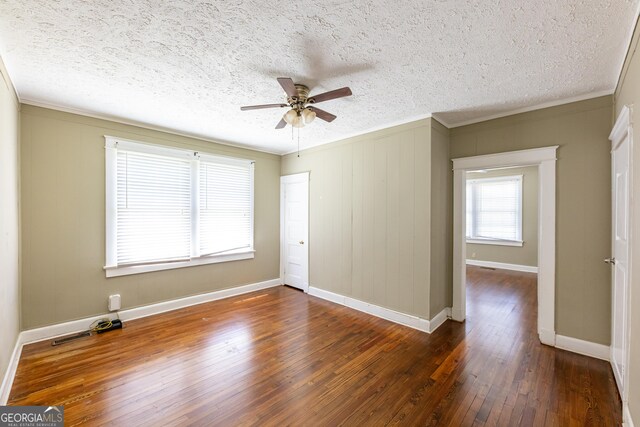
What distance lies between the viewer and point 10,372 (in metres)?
2.29

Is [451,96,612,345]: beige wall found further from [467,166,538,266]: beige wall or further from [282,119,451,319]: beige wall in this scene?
[467,166,538,266]: beige wall

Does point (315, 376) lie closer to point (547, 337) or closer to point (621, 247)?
point (547, 337)

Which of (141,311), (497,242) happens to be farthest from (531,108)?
(141,311)

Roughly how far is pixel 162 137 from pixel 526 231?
786 cm

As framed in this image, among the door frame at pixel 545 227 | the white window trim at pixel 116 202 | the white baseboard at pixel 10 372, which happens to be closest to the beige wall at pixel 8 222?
the white baseboard at pixel 10 372

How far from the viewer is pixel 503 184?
6.85m

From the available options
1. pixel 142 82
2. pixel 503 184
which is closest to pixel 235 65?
pixel 142 82

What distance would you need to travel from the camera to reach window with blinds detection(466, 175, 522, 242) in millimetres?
6654

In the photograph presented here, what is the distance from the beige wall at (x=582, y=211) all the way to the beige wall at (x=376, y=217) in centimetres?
117

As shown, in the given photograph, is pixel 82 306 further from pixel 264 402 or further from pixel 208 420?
pixel 264 402

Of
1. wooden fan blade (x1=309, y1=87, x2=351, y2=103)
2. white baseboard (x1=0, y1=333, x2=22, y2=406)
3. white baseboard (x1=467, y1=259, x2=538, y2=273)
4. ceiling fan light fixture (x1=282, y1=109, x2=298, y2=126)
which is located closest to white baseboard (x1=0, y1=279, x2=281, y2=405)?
white baseboard (x1=0, y1=333, x2=22, y2=406)

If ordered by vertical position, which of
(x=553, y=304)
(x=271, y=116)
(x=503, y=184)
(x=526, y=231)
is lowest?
(x=553, y=304)

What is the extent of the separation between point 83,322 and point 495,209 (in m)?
8.46

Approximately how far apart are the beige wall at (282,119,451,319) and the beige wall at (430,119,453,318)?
66 mm
